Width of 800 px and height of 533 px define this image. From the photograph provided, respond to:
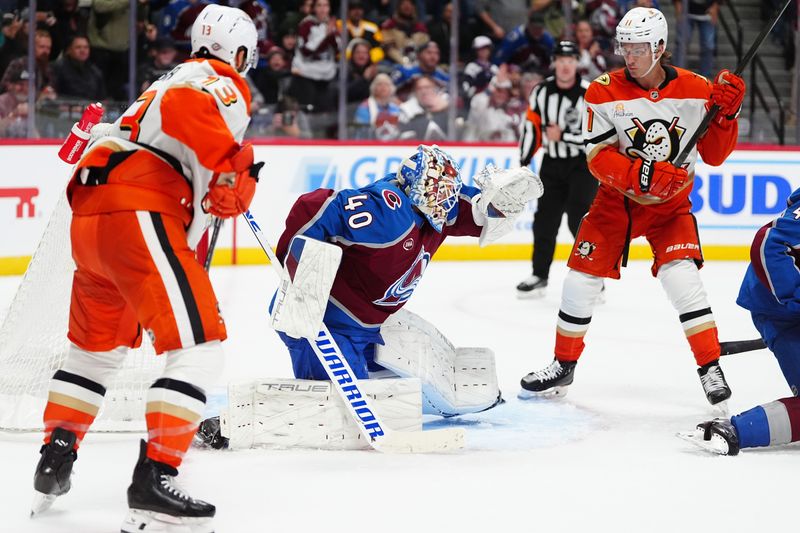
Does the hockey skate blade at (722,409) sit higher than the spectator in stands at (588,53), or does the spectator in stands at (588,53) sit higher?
the spectator in stands at (588,53)

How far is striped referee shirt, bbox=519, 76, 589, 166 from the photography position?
6324 millimetres

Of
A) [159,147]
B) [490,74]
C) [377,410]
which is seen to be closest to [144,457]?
[159,147]

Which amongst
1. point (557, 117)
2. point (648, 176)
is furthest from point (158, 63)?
point (648, 176)

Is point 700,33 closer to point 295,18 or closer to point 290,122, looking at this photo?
point 295,18

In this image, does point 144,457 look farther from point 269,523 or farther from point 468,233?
point 468,233

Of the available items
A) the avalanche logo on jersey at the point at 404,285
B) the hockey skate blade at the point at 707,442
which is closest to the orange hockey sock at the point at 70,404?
the avalanche logo on jersey at the point at 404,285

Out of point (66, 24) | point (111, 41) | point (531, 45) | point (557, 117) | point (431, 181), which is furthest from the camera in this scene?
point (531, 45)

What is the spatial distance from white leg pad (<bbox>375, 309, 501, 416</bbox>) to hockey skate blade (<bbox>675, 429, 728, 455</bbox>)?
0.63 metres

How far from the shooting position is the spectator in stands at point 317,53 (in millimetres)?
7988

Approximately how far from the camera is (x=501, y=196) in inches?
137

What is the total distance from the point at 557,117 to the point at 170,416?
169 inches

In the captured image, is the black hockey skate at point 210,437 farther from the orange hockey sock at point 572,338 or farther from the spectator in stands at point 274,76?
the spectator in stands at point 274,76

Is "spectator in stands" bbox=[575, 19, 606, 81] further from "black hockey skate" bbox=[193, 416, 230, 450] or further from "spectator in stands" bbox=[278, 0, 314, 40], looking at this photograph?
"black hockey skate" bbox=[193, 416, 230, 450]

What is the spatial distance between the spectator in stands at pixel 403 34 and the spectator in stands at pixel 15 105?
2.55 m
